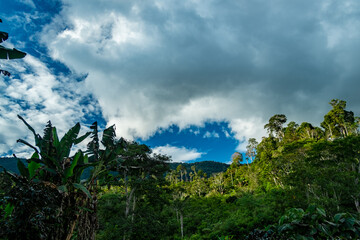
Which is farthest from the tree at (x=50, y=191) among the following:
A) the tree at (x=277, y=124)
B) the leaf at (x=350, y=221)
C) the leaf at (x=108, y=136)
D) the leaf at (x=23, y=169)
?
the tree at (x=277, y=124)

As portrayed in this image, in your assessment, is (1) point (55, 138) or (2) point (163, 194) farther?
(2) point (163, 194)

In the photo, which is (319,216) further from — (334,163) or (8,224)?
(334,163)

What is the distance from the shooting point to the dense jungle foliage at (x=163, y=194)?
2.29 m

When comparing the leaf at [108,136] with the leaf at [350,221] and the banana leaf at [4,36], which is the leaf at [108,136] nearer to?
the banana leaf at [4,36]

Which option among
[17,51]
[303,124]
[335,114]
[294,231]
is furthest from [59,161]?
[303,124]

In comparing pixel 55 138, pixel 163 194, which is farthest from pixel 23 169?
pixel 163 194

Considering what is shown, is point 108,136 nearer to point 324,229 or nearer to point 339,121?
point 324,229

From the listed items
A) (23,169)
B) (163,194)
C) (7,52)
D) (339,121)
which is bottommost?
(163,194)

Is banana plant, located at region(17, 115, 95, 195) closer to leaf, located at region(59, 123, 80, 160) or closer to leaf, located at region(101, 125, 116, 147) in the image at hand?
leaf, located at region(59, 123, 80, 160)

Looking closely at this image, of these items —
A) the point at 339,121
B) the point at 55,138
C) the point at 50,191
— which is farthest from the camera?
the point at 339,121

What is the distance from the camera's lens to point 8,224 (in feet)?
7.51

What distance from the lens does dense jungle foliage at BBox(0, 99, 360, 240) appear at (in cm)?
229

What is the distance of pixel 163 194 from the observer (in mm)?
14875

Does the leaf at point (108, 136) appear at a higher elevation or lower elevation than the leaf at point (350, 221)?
higher
